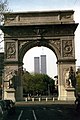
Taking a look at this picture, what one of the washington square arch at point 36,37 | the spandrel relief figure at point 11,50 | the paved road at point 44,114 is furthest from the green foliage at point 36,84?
the paved road at point 44,114

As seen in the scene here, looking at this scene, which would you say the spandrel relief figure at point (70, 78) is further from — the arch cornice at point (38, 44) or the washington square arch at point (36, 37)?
the arch cornice at point (38, 44)

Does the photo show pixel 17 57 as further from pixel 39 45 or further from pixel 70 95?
pixel 70 95

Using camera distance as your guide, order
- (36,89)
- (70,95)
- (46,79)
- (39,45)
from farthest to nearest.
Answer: (46,79) → (36,89) → (39,45) → (70,95)

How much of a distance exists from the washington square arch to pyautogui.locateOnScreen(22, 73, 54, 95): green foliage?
206 ft

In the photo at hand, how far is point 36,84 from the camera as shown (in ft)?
451

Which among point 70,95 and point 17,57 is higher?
point 17,57

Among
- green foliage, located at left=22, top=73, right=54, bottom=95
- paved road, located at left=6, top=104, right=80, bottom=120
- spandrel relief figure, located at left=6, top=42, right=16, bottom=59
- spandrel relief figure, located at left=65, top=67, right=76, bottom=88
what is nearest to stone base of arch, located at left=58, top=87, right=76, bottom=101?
spandrel relief figure, located at left=65, top=67, right=76, bottom=88

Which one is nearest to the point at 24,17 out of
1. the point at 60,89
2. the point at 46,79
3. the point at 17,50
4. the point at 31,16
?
the point at 31,16

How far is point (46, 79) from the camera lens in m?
148

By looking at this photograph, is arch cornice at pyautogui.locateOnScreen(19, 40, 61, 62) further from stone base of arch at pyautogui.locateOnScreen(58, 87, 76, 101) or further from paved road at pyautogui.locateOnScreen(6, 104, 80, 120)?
paved road at pyautogui.locateOnScreen(6, 104, 80, 120)

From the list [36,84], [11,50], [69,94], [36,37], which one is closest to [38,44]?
[36,37]

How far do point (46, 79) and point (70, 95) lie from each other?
82.6 m

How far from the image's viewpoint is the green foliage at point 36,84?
133500 millimetres

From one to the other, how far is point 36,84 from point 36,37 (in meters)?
69.0
